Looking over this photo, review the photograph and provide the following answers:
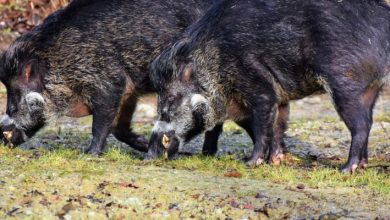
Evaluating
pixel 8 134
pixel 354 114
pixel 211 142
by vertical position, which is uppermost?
pixel 354 114

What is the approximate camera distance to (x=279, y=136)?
29.2 ft

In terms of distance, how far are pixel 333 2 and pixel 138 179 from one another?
253 centimetres

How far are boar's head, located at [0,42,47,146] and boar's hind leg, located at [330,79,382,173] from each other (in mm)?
3105

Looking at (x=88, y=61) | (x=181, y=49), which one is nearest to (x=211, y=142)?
(x=181, y=49)

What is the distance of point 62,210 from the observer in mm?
6375

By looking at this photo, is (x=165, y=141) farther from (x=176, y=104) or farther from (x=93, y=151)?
(x=93, y=151)

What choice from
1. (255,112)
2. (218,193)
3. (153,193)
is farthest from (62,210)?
(255,112)

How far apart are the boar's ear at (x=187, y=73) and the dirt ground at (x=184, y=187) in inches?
30.3

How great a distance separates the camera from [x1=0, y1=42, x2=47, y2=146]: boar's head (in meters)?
9.20

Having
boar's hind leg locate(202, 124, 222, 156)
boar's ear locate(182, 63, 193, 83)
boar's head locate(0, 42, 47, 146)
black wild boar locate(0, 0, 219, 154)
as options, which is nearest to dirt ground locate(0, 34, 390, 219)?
boar's hind leg locate(202, 124, 222, 156)

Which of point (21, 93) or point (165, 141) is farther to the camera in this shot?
point (21, 93)

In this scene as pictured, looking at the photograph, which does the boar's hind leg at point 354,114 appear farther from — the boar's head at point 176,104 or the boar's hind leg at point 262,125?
the boar's head at point 176,104

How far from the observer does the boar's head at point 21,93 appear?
30.2 feet

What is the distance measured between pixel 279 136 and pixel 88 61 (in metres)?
2.07
